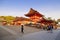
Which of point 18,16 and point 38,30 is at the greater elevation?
point 18,16

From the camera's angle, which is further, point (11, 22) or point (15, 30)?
point (15, 30)

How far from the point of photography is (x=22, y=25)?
3.87 metres

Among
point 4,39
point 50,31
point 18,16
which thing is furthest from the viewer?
point 50,31

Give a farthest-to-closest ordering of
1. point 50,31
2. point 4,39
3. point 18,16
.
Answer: point 50,31 → point 18,16 → point 4,39

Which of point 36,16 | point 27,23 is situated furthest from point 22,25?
Answer: point 36,16

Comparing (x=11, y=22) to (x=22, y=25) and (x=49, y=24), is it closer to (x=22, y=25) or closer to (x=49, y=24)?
(x=22, y=25)

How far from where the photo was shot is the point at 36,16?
154 inches

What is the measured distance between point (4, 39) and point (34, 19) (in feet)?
2.95

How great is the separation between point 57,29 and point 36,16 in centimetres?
53

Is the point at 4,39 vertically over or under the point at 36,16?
under

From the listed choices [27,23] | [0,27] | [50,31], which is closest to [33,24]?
[27,23]

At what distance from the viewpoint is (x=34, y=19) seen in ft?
13.0

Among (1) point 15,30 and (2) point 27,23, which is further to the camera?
(1) point 15,30

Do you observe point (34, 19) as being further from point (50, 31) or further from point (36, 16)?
point (50, 31)
